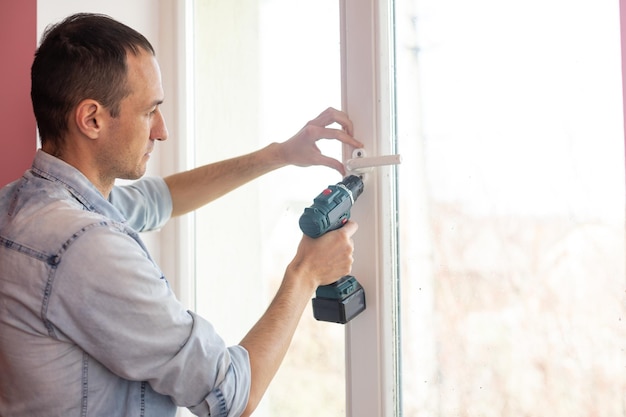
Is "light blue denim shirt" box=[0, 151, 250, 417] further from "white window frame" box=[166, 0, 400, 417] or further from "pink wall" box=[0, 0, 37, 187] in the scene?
"pink wall" box=[0, 0, 37, 187]

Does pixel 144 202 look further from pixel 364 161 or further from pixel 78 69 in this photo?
pixel 364 161

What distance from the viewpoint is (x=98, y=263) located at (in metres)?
0.81

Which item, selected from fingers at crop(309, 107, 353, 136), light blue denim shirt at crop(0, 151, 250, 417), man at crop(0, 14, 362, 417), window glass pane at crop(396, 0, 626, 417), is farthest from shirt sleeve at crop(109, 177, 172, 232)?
window glass pane at crop(396, 0, 626, 417)

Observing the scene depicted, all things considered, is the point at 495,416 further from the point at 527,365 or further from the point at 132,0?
the point at 132,0

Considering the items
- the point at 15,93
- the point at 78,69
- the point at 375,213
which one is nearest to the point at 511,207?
the point at 375,213

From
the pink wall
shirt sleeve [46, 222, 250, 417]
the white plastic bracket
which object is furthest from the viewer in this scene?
the pink wall

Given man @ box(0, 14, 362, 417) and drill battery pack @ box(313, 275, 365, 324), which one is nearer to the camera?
man @ box(0, 14, 362, 417)

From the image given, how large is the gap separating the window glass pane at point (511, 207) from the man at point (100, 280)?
213mm

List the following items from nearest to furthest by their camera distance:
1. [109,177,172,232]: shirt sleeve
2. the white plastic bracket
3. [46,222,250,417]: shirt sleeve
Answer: [46,222,250,417]: shirt sleeve, the white plastic bracket, [109,177,172,232]: shirt sleeve

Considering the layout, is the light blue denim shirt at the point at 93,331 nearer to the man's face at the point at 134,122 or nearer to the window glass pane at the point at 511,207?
the man's face at the point at 134,122

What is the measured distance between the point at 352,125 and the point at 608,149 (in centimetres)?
49

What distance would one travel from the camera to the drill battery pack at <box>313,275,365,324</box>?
3.55 feet

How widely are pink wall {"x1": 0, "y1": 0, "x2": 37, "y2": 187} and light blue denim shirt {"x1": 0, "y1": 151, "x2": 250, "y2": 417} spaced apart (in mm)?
690

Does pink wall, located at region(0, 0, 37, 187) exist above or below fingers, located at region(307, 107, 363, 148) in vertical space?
above
